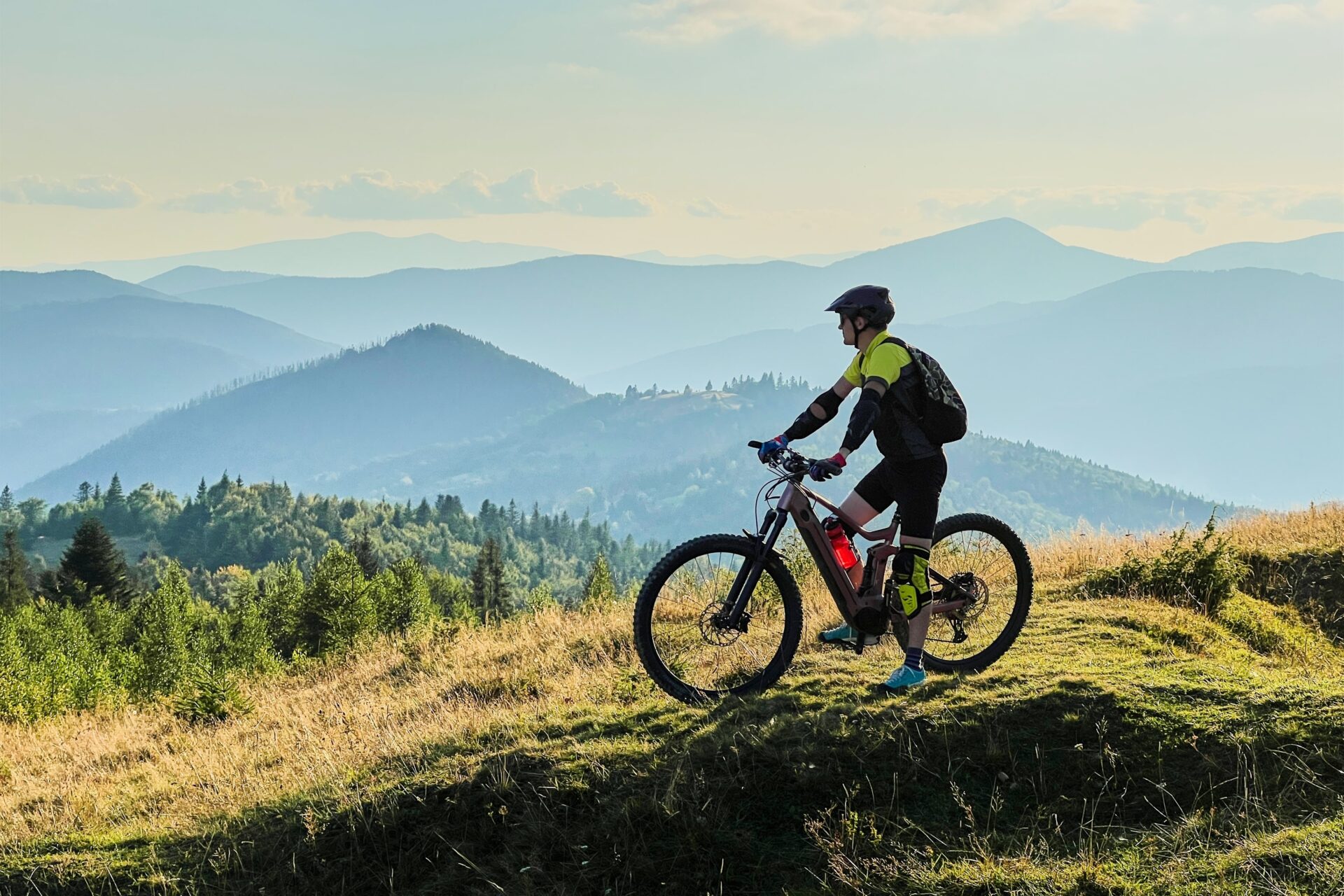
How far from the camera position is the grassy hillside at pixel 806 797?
5383 millimetres

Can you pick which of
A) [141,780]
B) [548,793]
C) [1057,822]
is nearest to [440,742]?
[548,793]

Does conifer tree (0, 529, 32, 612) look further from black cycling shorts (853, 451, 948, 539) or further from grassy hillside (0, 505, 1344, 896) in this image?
black cycling shorts (853, 451, 948, 539)

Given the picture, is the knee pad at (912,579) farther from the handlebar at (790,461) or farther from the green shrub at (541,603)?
the green shrub at (541,603)

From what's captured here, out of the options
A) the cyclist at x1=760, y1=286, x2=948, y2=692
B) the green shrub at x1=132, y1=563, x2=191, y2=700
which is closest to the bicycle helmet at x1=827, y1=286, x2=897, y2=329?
the cyclist at x1=760, y1=286, x2=948, y2=692

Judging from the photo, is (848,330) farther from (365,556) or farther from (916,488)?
(365,556)

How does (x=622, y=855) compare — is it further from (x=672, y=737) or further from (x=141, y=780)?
(x=141, y=780)

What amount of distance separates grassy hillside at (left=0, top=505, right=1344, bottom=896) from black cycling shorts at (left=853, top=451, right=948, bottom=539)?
3.89 feet

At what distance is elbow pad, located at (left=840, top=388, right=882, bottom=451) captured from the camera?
653 centimetres

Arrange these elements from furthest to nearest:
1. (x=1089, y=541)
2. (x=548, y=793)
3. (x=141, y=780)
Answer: (x=1089, y=541)
(x=141, y=780)
(x=548, y=793)

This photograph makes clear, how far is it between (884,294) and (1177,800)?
368 cm

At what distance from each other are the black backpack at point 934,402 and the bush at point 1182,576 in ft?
16.0

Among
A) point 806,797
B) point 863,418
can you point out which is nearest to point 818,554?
point 863,418

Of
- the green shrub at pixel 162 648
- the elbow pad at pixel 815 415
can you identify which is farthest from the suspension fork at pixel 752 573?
the green shrub at pixel 162 648

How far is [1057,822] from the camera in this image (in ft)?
18.3
